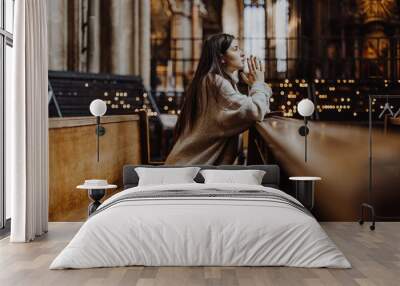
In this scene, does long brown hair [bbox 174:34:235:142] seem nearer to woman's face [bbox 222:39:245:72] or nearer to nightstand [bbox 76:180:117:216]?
woman's face [bbox 222:39:245:72]

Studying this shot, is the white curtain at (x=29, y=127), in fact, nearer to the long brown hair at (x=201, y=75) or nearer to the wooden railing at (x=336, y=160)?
the long brown hair at (x=201, y=75)

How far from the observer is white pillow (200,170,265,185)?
7008 mm

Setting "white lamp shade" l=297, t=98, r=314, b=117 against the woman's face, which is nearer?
"white lamp shade" l=297, t=98, r=314, b=117

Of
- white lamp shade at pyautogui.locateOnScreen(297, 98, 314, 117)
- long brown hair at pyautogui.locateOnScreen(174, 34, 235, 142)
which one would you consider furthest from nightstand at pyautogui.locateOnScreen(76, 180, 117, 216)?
white lamp shade at pyautogui.locateOnScreen(297, 98, 314, 117)

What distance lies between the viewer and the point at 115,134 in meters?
7.57

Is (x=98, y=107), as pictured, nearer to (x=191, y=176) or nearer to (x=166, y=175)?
(x=166, y=175)

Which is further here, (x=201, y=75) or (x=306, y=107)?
(x=201, y=75)

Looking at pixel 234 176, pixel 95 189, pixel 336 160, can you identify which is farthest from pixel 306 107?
pixel 95 189

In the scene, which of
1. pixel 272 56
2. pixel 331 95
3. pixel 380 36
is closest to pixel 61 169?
pixel 272 56

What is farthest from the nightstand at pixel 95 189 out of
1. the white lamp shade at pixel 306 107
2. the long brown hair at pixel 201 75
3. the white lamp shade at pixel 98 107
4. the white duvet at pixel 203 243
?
the white lamp shade at pixel 306 107

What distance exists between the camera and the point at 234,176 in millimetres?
7043

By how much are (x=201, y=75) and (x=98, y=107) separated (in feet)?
4.15

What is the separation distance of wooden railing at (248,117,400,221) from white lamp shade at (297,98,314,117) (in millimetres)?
210

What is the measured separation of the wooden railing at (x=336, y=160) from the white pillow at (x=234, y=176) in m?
0.45
